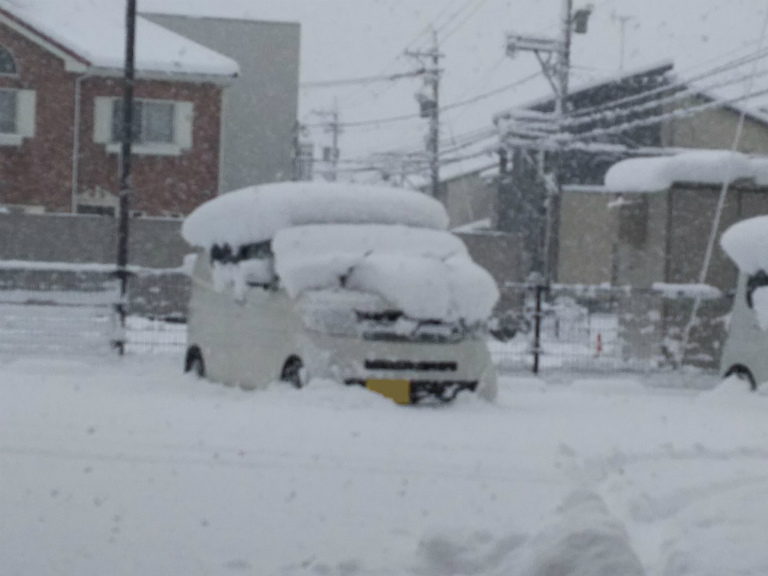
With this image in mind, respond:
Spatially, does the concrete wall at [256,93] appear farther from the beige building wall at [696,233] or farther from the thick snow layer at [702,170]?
the beige building wall at [696,233]

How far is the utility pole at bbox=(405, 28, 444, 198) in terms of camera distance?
4088cm

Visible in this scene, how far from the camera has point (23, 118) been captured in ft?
93.5

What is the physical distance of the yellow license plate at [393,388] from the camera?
33.2 ft

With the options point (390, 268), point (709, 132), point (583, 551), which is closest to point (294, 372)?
point (390, 268)

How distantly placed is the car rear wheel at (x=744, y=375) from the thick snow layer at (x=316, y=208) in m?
3.74

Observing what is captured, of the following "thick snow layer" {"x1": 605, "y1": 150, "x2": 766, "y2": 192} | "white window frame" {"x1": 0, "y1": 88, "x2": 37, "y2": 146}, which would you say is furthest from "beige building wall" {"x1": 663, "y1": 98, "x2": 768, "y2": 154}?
"thick snow layer" {"x1": 605, "y1": 150, "x2": 766, "y2": 192}

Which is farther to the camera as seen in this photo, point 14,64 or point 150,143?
point 150,143

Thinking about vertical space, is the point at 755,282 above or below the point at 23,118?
below

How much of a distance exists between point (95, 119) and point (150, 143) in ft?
4.58

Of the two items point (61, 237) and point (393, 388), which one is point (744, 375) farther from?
point (61, 237)

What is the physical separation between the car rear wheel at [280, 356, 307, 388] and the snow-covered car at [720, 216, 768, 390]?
16.6 feet

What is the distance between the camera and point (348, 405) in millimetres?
9648

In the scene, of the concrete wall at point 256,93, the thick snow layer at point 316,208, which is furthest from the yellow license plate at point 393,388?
the concrete wall at point 256,93

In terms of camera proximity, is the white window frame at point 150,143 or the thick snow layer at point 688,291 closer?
the thick snow layer at point 688,291
